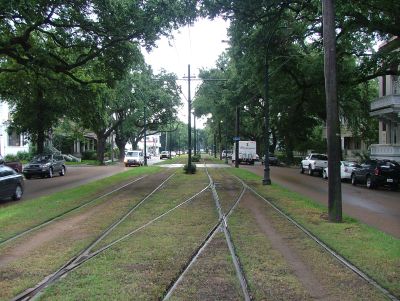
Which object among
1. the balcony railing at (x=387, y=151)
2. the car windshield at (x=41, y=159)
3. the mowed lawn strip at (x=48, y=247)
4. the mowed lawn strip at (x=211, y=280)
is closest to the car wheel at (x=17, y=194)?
the mowed lawn strip at (x=48, y=247)

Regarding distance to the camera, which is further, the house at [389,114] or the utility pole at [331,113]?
the house at [389,114]

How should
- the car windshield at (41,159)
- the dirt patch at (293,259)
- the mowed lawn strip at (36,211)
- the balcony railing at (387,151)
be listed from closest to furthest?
the dirt patch at (293,259), the mowed lawn strip at (36,211), the car windshield at (41,159), the balcony railing at (387,151)

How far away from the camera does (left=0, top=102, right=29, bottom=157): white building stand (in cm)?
5447

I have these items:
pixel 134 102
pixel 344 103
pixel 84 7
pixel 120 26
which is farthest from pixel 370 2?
pixel 134 102

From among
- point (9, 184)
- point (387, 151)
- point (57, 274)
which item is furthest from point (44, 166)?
point (57, 274)

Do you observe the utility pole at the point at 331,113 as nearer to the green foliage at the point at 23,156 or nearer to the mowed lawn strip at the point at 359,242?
the mowed lawn strip at the point at 359,242

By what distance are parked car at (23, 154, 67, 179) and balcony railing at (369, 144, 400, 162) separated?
978 inches

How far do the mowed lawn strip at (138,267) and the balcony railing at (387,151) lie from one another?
28.4 meters

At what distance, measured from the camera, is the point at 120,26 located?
2212 cm

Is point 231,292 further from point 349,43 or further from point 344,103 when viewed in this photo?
point 344,103

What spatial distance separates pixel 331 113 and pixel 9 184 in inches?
470

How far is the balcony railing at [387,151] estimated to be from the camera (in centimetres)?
3666

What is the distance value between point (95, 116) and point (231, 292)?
3170 cm

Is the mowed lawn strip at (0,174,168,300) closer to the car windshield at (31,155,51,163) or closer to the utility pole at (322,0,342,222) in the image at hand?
the utility pole at (322,0,342,222)
